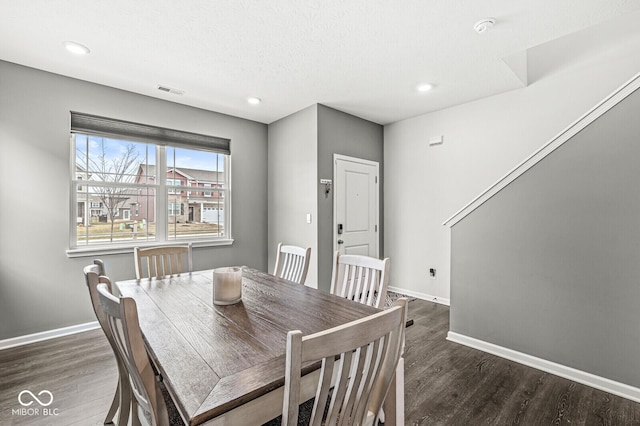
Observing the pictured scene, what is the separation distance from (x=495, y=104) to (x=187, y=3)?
→ 3.41 meters

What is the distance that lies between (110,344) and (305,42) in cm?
239

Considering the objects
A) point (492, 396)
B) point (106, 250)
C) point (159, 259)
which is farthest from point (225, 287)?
point (106, 250)

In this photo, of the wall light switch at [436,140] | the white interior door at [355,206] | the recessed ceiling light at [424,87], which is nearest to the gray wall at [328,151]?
the white interior door at [355,206]

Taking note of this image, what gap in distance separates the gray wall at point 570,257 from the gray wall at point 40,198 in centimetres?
381

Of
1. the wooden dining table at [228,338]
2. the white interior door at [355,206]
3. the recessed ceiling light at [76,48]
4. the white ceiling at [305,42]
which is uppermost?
the white ceiling at [305,42]

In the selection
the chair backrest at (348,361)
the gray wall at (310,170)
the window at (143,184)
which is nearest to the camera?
the chair backrest at (348,361)

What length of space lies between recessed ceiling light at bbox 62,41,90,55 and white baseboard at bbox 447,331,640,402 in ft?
13.7

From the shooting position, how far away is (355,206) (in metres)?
4.29

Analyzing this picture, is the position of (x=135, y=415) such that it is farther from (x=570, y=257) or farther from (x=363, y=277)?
(x=570, y=257)

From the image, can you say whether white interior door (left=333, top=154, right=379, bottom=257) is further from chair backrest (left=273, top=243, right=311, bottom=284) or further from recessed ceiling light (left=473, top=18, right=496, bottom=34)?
recessed ceiling light (left=473, top=18, right=496, bottom=34)

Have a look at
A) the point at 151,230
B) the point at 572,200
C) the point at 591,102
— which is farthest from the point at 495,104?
the point at 151,230

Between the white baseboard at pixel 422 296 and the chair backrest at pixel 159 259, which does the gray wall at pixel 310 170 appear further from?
the chair backrest at pixel 159 259

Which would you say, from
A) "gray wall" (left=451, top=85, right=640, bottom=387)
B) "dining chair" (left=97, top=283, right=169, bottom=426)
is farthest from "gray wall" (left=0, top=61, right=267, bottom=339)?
"gray wall" (left=451, top=85, right=640, bottom=387)

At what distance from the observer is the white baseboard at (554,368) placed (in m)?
2.06
